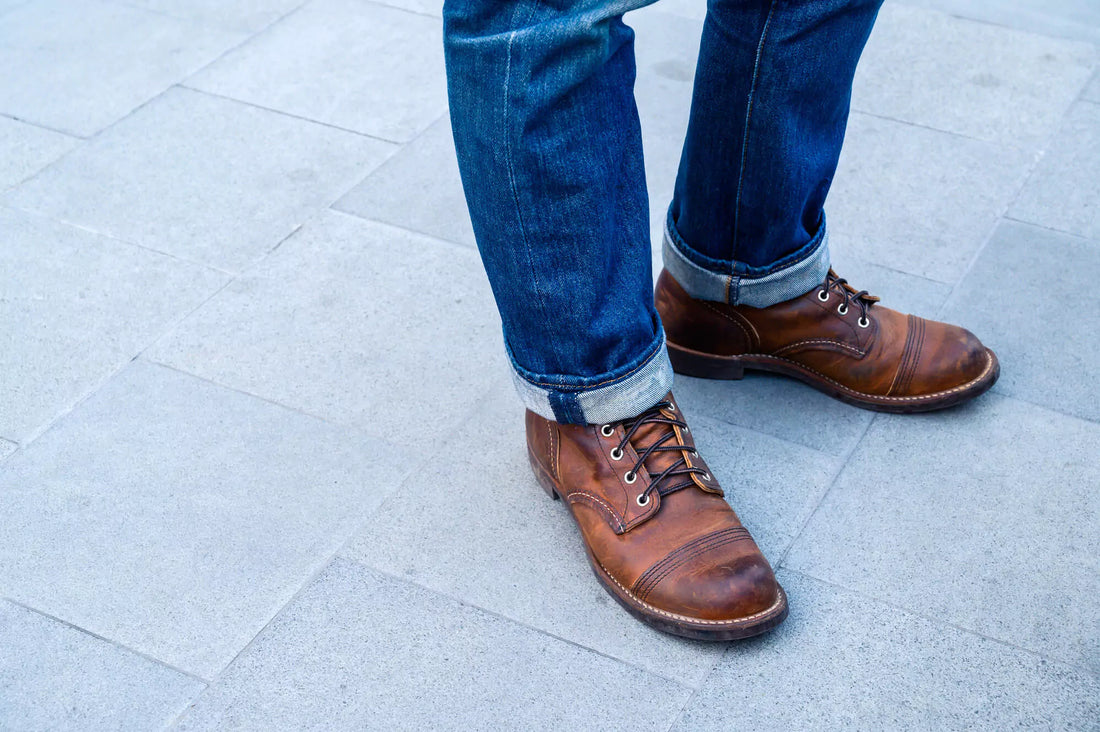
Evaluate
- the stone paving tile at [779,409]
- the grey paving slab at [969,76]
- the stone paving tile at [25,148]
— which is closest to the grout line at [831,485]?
the stone paving tile at [779,409]

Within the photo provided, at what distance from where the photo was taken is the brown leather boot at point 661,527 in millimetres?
1147

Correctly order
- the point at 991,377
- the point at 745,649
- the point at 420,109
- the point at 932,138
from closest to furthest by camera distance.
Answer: the point at 745,649 < the point at 991,377 < the point at 932,138 < the point at 420,109

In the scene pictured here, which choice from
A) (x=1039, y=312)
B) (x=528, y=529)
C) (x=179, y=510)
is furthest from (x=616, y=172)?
(x=1039, y=312)

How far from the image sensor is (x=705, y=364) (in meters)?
1.52

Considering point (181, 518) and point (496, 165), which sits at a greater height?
point (496, 165)

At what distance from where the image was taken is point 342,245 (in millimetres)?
1803

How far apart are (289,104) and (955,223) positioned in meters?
1.26

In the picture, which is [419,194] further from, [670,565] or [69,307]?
[670,565]

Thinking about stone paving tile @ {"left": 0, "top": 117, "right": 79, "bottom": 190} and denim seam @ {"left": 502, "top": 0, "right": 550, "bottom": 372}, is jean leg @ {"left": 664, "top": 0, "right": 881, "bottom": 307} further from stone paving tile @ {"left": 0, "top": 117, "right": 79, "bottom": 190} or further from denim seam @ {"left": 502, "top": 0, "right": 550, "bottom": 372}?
stone paving tile @ {"left": 0, "top": 117, "right": 79, "bottom": 190}

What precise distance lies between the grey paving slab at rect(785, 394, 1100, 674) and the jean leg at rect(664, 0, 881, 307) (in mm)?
261

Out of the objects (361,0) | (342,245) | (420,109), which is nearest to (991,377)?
(342,245)

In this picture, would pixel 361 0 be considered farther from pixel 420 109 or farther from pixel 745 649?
pixel 745 649

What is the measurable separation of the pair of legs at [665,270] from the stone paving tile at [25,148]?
1200 millimetres

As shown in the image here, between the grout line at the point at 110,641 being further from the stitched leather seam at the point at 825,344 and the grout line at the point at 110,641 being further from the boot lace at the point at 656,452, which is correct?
the stitched leather seam at the point at 825,344
